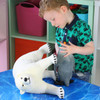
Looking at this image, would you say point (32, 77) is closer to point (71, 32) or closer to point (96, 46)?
point (71, 32)

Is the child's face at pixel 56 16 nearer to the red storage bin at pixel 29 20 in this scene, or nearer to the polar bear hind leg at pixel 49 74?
the polar bear hind leg at pixel 49 74

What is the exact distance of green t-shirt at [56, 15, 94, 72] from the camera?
1.09 m

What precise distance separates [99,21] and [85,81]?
58 cm

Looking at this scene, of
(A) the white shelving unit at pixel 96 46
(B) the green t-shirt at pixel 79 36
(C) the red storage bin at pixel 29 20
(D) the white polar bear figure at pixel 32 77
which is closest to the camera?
(D) the white polar bear figure at pixel 32 77

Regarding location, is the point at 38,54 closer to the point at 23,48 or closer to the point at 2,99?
the point at 2,99


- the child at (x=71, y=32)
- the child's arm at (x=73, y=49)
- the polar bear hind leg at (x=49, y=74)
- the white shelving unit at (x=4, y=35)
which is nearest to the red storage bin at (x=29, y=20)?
the white shelving unit at (x=4, y=35)

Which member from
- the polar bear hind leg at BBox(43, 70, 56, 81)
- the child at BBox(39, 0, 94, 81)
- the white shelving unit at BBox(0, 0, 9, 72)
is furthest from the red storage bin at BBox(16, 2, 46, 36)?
the polar bear hind leg at BBox(43, 70, 56, 81)

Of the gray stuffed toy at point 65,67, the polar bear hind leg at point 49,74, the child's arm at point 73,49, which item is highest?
the child's arm at point 73,49

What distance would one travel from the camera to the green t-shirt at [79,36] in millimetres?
1093

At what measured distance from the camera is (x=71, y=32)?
1.13m

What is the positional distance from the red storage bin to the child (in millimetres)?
698

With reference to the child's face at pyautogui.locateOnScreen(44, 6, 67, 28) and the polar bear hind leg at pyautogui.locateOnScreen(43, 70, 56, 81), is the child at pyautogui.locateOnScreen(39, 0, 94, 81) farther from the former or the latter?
the polar bear hind leg at pyautogui.locateOnScreen(43, 70, 56, 81)

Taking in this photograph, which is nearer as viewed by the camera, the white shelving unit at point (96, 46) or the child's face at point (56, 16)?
the child's face at point (56, 16)

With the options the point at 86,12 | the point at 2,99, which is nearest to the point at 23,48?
the point at 86,12
